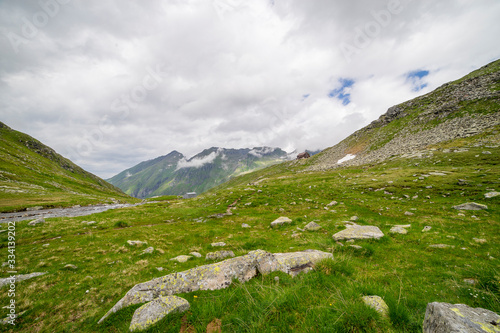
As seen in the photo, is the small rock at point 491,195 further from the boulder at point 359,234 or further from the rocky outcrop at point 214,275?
the rocky outcrop at point 214,275

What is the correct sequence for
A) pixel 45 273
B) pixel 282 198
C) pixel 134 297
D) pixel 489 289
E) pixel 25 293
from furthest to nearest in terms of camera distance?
pixel 282 198 → pixel 45 273 → pixel 25 293 → pixel 134 297 → pixel 489 289

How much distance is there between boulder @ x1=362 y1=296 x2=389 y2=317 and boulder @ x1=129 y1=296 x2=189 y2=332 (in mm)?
5214

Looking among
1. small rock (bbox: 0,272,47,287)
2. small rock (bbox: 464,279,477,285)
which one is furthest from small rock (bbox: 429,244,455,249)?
small rock (bbox: 0,272,47,287)

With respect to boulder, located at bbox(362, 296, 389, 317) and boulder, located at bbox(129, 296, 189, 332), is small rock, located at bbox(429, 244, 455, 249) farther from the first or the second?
boulder, located at bbox(129, 296, 189, 332)

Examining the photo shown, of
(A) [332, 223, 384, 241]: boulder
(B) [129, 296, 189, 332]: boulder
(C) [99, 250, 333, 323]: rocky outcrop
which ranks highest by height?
(B) [129, 296, 189, 332]: boulder

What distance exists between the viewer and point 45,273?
1170 cm

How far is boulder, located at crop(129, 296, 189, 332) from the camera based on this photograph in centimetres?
497

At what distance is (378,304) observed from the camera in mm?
4656

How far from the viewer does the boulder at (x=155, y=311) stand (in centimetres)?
497

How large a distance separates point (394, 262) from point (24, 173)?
155 m

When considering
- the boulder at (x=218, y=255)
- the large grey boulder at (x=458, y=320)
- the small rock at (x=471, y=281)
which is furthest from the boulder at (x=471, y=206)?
the boulder at (x=218, y=255)

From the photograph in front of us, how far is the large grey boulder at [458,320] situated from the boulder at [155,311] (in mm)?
6103

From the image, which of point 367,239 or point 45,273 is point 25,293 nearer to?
point 45,273

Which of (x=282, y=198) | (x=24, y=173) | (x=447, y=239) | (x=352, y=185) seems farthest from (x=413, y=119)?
(x=24, y=173)
